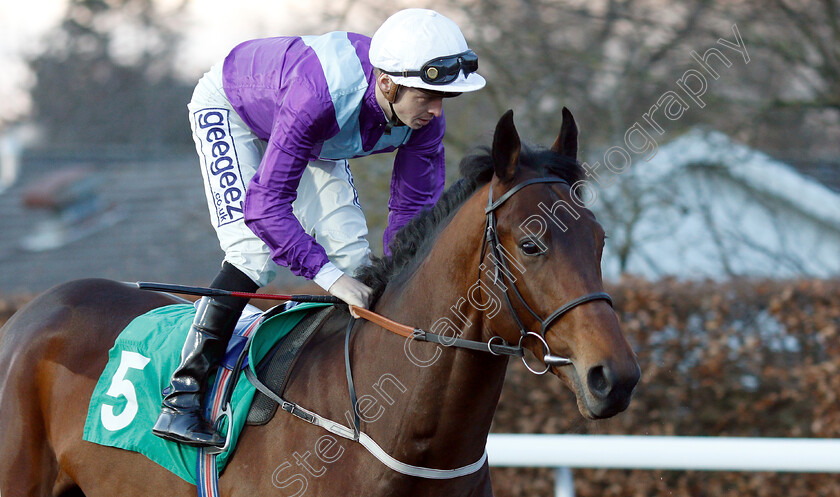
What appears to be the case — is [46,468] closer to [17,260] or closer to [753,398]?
[753,398]

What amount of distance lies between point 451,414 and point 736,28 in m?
5.78

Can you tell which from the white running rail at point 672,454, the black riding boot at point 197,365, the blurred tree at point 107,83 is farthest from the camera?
the blurred tree at point 107,83

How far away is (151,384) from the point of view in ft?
→ 9.29

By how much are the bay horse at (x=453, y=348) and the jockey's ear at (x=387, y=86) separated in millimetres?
324

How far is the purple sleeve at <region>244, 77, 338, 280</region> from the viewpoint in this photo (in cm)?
250

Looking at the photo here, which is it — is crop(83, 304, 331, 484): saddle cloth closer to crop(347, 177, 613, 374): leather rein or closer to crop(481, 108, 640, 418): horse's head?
crop(347, 177, 613, 374): leather rein

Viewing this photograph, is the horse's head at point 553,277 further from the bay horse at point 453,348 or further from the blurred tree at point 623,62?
the blurred tree at point 623,62

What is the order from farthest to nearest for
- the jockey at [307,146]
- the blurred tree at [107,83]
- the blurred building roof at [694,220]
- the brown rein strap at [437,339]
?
the blurred tree at [107,83] < the blurred building roof at [694,220] < the jockey at [307,146] < the brown rein strap at [437,339]

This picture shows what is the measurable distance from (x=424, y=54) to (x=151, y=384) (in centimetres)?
144

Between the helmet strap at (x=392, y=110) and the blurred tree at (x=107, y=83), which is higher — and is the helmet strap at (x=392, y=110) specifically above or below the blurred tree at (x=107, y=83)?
above

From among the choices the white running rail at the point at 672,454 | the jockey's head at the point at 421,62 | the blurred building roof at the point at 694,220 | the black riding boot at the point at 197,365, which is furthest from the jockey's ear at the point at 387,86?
the blurred building roof at the point at 694,220

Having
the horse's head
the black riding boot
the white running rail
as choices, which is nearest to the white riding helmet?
the horse's head

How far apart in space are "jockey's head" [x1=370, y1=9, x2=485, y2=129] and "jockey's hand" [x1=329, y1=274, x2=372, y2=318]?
56 cm

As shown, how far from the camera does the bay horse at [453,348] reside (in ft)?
6.78
